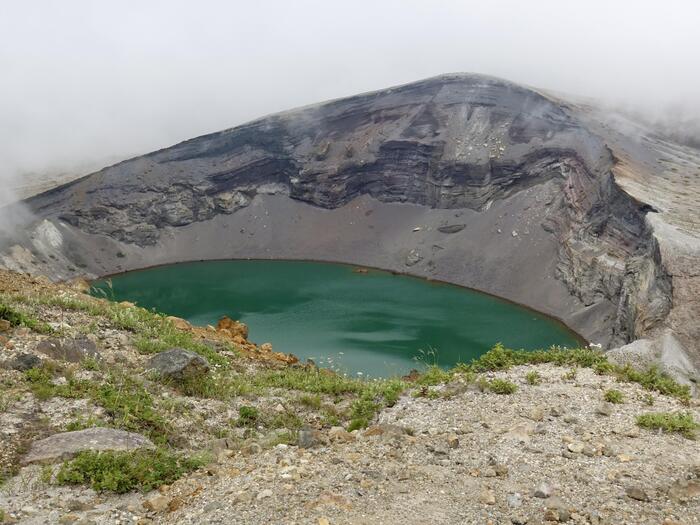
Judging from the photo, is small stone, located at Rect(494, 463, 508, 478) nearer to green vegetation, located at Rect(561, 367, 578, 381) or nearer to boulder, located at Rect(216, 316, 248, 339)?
green vegetation, located at Rect(561, 367, 578, 381)

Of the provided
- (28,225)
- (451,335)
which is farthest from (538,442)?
(28,225)

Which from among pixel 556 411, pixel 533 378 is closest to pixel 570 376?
pixel 533 378

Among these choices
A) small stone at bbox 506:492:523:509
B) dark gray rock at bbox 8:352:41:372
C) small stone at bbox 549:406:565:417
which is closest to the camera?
small stone at bbox 506:492:523:509

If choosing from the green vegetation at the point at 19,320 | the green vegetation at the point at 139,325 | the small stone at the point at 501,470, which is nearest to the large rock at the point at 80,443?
the green vegetation at the point at 139,325

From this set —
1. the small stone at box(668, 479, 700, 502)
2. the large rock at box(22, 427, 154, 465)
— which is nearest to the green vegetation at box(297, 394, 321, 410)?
the large rock at box(22, 427, 154, 465)

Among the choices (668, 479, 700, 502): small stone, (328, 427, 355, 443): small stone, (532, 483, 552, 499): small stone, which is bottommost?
(328, 427, 355, 443): small stone

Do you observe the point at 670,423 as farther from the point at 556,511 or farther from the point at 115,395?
the point at 115,395

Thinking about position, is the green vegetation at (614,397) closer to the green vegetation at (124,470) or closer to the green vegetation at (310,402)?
the green vegetation at (310,402)
